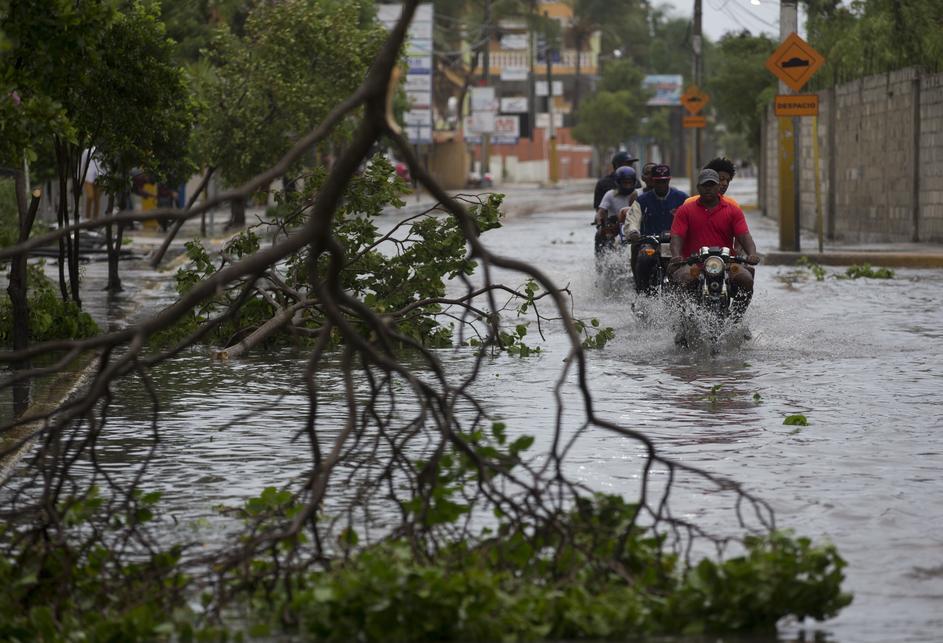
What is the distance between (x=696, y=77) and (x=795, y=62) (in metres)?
30.5

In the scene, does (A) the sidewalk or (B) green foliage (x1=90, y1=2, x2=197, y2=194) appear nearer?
(B) green foliage (x1=90, y1=2, x2=197, y2=194)

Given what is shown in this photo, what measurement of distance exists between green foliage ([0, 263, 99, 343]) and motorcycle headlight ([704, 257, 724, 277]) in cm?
546

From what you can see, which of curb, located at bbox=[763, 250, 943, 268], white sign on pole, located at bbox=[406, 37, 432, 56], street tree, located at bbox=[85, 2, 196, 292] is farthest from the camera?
white sign on pole, located at bbox=[406, 37, 432, 56]

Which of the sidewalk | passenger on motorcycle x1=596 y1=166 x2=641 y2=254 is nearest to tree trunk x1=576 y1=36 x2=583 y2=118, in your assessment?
the sidewalk

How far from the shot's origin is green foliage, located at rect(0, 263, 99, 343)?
1625cm

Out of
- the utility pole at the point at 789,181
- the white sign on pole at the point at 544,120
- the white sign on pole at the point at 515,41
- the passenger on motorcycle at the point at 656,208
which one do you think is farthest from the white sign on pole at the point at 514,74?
the passenger on motorcycle at the point at 656,208

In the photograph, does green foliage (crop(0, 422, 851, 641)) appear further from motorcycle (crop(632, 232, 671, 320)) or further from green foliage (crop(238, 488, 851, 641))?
motorcycle (crop(632, 232, 671, 320))

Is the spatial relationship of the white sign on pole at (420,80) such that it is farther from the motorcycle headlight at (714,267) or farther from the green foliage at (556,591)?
the green foliage at (556,591)

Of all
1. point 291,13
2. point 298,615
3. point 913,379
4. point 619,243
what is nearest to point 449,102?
point 291,13

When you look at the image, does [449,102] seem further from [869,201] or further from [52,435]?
[52,435]

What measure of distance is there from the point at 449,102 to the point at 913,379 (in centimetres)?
10817

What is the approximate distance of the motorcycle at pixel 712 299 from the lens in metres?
15.5

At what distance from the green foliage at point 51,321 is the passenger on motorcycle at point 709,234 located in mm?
5211

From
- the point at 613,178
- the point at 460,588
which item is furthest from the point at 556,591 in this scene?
the point at 613,178
